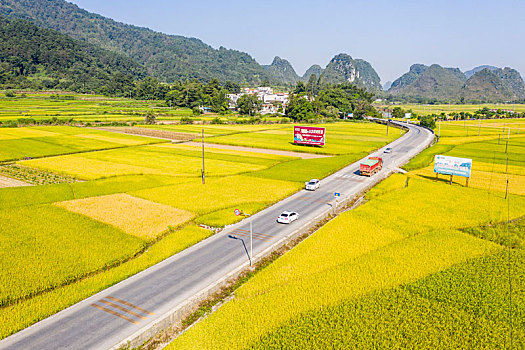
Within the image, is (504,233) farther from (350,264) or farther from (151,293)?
(151,293)

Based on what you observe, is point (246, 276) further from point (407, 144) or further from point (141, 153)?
point (407, 144)

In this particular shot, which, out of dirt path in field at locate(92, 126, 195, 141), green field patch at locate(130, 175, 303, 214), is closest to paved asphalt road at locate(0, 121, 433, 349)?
green field patch at locate(130, 175, 303, 214)

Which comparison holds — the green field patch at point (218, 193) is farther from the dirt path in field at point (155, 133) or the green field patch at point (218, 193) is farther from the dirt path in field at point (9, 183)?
the dirt path in field at point (155, 133)

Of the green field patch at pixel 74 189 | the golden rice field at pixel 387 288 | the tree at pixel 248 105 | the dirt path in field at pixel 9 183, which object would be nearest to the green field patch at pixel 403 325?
the golden rice field at pixel 387 288

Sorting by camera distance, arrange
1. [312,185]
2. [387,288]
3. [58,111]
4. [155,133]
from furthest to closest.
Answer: [58,111]
[155,133]
[312,185]
[387,288]

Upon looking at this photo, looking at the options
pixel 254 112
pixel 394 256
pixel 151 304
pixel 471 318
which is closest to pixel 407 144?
pixel 394 256

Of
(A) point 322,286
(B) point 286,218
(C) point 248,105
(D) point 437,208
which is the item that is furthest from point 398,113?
(A) point 322,286
